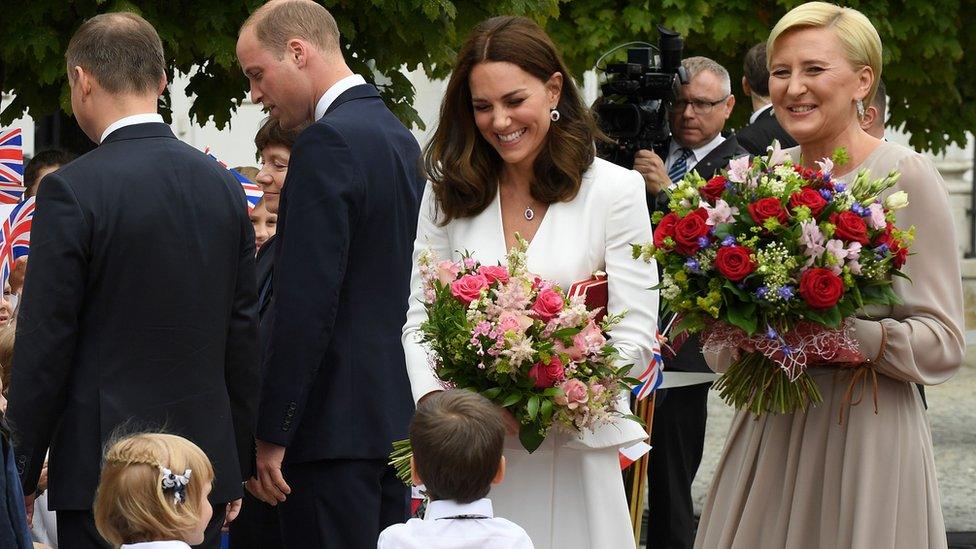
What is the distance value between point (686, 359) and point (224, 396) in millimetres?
2902

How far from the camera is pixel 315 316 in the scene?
4746mm

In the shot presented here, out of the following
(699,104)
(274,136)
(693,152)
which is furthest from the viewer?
(693,152)

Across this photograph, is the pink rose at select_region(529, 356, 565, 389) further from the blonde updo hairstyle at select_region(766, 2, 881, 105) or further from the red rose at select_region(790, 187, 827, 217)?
the blonde updo hairstyle at select_region(766, 2, 881, 105)

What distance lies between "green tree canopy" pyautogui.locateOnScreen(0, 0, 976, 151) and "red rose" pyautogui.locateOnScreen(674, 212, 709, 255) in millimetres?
3674

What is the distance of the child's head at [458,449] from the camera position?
3.70 meters

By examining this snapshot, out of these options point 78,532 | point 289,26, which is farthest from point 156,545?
point 289,26

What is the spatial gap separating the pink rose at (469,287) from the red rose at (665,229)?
0.49 meters

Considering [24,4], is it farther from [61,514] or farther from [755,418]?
[755,418]

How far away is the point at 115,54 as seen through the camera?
14.6 ft

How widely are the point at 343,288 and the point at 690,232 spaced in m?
1.35

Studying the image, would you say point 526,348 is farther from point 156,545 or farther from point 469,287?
point 156,545

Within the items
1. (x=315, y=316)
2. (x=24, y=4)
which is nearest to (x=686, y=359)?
(x=315, y=316)

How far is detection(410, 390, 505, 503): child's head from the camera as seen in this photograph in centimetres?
370

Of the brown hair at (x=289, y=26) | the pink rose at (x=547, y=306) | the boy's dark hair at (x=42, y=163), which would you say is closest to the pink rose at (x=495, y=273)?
the pink rose at (x=547, y=306)
